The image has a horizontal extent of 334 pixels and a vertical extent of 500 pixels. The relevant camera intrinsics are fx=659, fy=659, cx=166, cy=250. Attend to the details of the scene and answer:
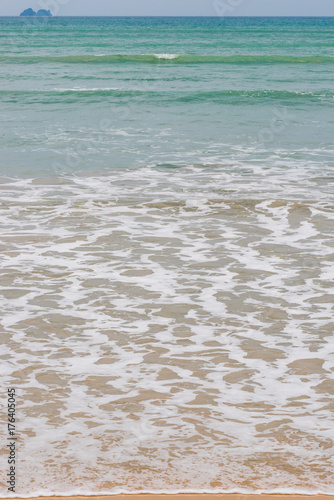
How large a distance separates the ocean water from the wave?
22.7 metres

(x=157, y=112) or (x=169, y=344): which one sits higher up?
(x=157, y=112)

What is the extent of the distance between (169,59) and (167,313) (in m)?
32.0

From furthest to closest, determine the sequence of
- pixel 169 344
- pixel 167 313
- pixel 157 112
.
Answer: pixel 157 112 → pixel 167 313 → pixel 169 344

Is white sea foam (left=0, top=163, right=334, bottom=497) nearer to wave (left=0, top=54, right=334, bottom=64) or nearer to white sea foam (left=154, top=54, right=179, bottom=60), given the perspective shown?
wave (left=0, top=54, right=334, bottom=64)

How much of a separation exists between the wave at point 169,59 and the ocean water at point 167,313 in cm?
2271

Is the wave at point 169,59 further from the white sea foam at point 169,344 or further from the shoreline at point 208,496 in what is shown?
the shoreline at point 208,496

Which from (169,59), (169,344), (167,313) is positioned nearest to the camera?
(169,344)

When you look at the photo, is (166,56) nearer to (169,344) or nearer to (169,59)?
(169,59)

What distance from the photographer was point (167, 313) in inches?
200

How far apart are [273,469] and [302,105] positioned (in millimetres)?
16875

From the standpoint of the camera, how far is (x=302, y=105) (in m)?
18.9

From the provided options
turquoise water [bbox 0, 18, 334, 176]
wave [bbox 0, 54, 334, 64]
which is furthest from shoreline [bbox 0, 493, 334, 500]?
wave [bbox 0, 54, 334, 64]

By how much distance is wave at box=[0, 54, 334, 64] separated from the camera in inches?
1357

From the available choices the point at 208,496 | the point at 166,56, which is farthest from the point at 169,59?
the point at 208,496
